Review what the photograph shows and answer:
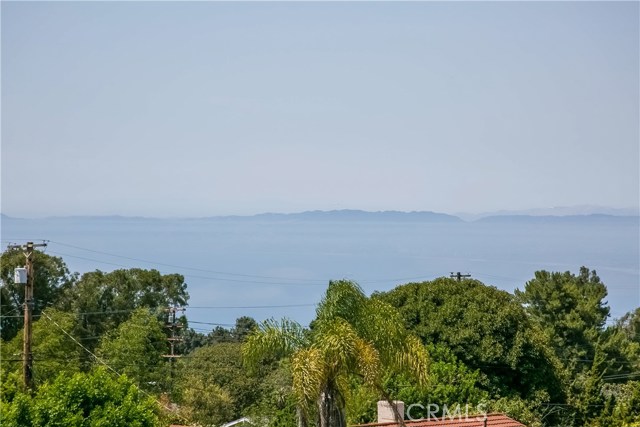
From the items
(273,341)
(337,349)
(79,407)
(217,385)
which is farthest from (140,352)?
(337,349)

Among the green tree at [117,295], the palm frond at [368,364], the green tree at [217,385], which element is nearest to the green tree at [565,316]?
the green tree at [217,385]

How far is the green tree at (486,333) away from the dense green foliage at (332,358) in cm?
6

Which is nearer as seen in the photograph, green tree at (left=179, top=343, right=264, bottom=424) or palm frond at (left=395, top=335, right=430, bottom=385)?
palm frond at (left=395, top=335, right=430, bottom=385)

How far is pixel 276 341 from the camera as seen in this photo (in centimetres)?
2048

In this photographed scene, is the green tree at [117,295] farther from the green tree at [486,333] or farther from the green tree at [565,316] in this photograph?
the green tree at [486,333]

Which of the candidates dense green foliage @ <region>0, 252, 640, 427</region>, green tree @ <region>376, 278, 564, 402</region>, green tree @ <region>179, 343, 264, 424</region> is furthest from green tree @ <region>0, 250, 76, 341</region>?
green tree @ <region>376, 278, 564, 402</region>

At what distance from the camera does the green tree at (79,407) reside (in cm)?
2245

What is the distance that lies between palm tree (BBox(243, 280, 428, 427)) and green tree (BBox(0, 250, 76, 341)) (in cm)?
3016

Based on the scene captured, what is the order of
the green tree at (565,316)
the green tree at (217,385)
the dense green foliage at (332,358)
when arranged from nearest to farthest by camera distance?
the dense green foliage at (332,358), the green tree at (217,385), the green tree at (565,316)

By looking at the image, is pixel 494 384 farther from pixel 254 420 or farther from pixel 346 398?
pixel 346 398

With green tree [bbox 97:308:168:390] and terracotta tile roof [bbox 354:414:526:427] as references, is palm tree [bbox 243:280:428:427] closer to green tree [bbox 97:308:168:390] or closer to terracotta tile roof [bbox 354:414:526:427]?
terracotta tile roof [bbox 354:414:526:427]

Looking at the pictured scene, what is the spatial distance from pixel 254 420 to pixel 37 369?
36.1 feet

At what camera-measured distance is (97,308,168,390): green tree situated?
42.1 meters

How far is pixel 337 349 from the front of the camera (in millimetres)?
19281
